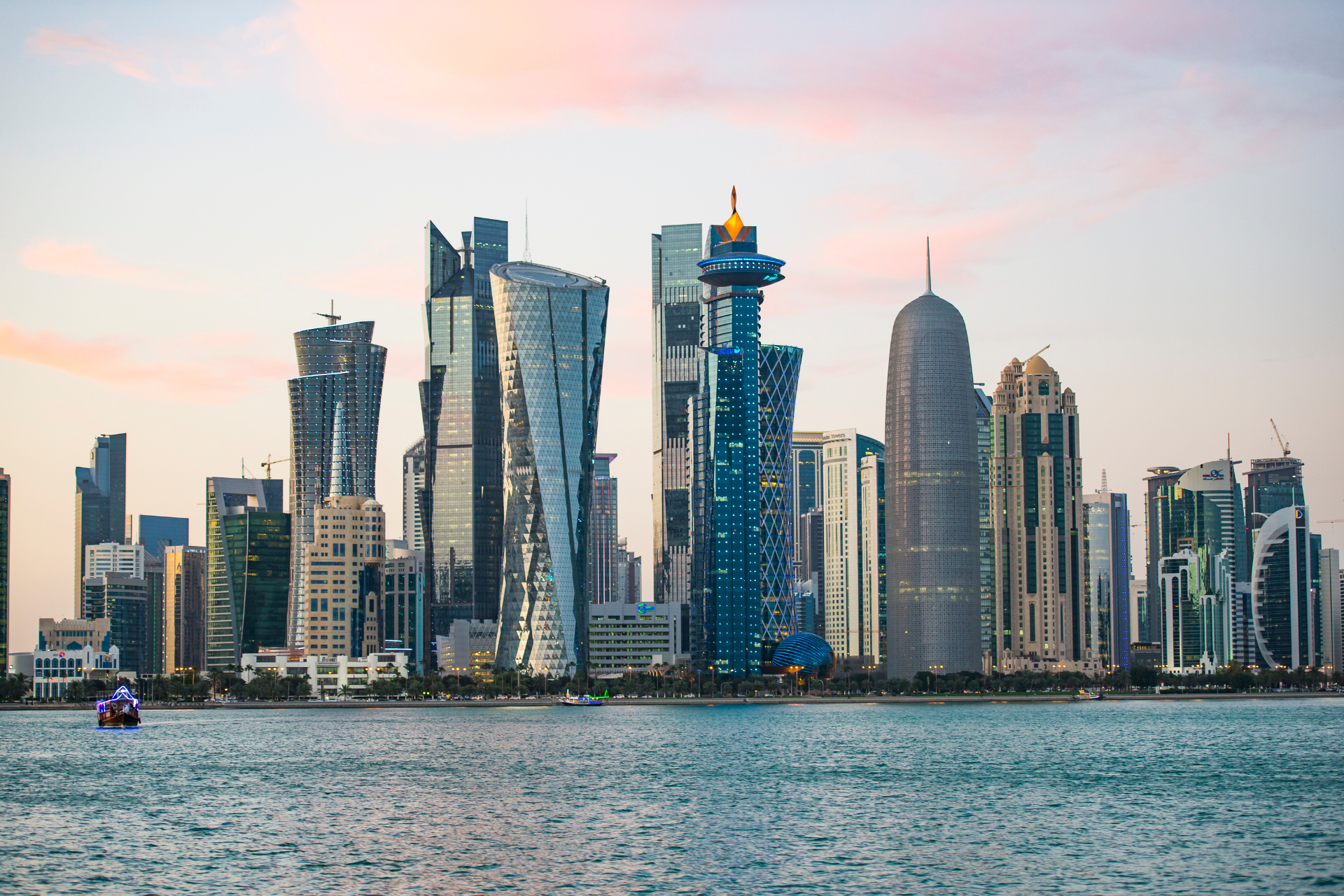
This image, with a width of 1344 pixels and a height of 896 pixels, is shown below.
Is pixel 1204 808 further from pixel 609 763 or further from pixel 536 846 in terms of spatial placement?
pixel 609 763

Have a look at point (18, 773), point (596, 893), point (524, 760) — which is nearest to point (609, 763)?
point (524, 760)

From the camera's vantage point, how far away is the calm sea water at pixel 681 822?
84.1m

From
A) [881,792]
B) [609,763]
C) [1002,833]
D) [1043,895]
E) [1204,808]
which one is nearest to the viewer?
[1043,895]

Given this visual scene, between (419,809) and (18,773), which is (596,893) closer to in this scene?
(419,809)

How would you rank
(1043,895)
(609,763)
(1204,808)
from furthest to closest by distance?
(609,763), (1204,808), (1043,895)

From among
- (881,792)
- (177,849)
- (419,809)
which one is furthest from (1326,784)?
(177,849)

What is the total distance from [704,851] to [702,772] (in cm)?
5458

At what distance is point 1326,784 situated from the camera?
132m

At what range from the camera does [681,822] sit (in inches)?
4220

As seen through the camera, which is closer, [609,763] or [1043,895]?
[1043,895]

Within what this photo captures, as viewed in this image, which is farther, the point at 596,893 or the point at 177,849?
the point at 177,849

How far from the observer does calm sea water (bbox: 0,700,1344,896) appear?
8412 centimetres

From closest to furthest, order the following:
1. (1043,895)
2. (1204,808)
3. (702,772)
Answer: (1043,895) < (1204,808) < (702,772)

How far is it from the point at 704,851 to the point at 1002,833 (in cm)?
2067
